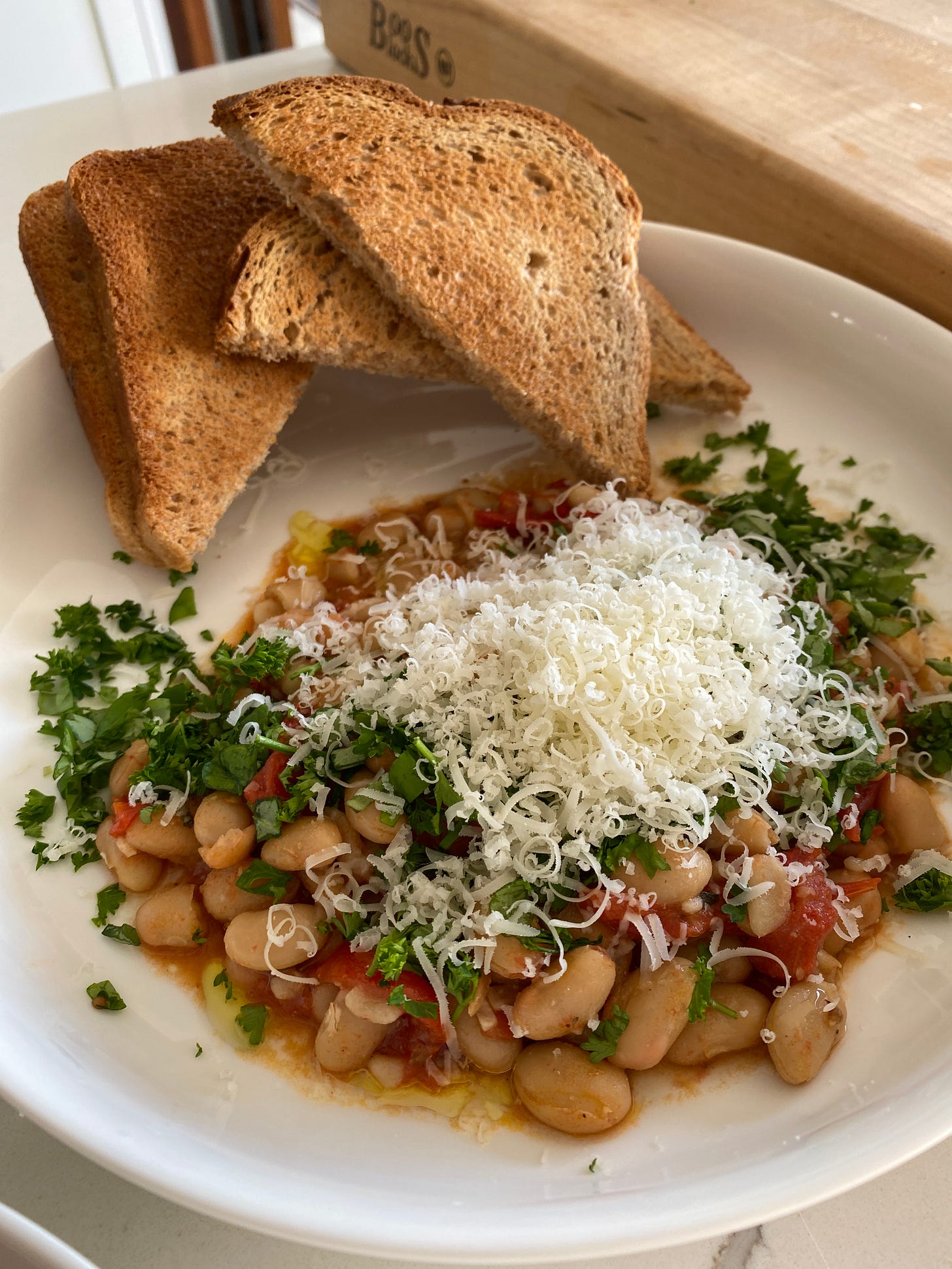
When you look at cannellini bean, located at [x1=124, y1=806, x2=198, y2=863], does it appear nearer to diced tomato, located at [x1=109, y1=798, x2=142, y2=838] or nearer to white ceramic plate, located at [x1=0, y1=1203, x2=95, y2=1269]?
diced tomato, located at [x1=109, y1=798, x2=142, y2=838]

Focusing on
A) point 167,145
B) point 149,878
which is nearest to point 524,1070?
point 149,878

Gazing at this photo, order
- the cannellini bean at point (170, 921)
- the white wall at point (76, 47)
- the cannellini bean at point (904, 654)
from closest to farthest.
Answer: the cannellini bean at point (170, 921), the cannellini bean at point (904, 654), the white wall at point (76, 47)

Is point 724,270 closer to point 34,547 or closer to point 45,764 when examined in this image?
point 34,547

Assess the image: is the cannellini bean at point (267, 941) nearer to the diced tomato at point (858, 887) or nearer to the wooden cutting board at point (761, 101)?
the diced tomato at point (858, 887)

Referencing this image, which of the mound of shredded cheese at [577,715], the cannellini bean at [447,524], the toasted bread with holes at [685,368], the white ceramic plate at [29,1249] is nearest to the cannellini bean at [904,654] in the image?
the mound of shredded cheese at [577,715]

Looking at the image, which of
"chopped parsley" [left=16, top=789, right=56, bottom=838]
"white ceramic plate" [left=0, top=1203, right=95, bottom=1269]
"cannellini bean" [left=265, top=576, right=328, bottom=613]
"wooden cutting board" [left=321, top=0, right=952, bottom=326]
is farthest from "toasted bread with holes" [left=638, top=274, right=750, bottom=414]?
"white ceramic plate" [left=0, top=1203, right=95, bottom=1269]

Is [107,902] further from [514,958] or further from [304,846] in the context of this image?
[514,958]
